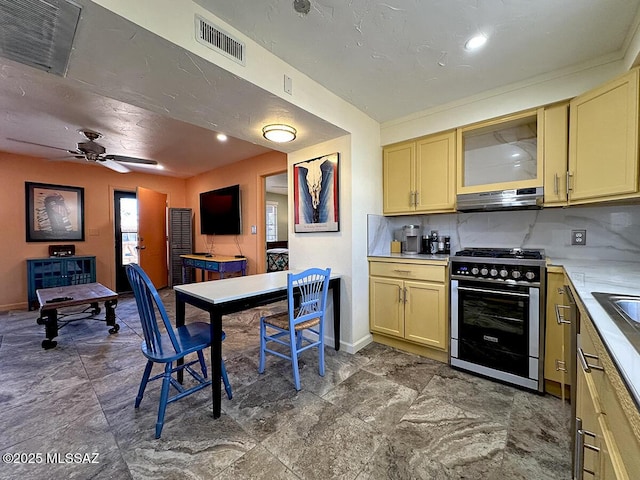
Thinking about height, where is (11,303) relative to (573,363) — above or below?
below

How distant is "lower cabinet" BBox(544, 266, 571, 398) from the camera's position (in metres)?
1.84

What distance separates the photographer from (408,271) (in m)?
2.54

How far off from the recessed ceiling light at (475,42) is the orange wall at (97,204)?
2.81 metres

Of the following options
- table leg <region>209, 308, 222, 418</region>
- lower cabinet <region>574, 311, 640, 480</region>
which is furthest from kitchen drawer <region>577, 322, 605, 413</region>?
table leg <region>209, 308, 222, 418</region>

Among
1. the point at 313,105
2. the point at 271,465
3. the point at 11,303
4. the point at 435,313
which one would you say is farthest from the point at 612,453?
the point at 11,303

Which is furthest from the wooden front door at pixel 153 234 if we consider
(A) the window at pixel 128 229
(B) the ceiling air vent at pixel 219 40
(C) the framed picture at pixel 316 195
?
(B) the ceiling air vent at pixel 219 40

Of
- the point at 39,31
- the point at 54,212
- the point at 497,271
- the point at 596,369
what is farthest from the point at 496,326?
the point at 54,212

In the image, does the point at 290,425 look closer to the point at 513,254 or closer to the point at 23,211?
the point at 513,254

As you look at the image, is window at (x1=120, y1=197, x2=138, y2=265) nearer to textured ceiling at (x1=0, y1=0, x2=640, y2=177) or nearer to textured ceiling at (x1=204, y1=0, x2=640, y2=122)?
textured ceiling at (x1=0, y1=0, x2=640, y2=177)

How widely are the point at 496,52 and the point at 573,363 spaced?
1.94 meters

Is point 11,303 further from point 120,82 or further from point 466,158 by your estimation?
point 466,158

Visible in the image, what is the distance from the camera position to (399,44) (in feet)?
5.68

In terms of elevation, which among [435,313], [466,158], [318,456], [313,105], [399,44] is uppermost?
[399,44]

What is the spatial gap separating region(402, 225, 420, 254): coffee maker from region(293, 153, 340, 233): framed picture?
0.83 m
